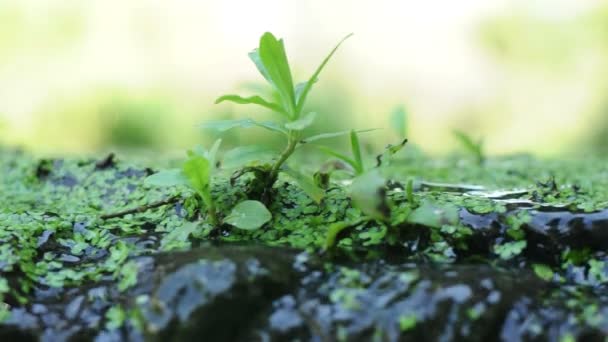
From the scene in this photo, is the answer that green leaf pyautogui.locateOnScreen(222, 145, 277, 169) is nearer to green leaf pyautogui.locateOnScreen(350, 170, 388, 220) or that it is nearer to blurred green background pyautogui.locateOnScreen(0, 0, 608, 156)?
green leaf pyautogui.locateOnScreen(350, 170, 388, 220)

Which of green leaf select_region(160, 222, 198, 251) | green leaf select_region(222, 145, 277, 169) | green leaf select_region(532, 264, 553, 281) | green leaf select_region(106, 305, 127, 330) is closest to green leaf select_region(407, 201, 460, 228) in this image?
green leaf select_region(532, 264, 553, 281)

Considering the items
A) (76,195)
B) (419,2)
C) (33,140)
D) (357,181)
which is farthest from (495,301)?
(419,2)

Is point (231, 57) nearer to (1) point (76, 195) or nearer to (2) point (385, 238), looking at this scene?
(1) point (76, 195)

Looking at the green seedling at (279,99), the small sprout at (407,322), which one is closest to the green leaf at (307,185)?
the green seedling at (279,99)

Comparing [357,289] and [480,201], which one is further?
[480,201]

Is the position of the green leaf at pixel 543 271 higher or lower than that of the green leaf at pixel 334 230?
lower

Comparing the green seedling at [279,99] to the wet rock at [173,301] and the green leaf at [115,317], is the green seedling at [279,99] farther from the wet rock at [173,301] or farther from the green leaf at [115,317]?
the green leaf at [115,317]

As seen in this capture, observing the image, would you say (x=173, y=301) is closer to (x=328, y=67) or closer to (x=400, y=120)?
(x=400, y=120)
